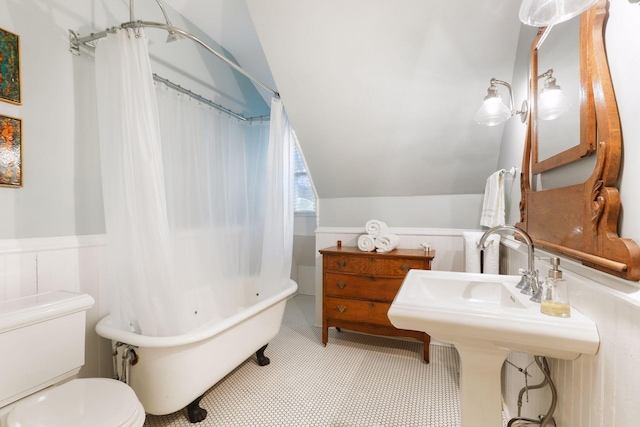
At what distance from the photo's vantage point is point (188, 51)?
96.3 inches

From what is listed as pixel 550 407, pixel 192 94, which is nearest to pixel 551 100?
pixel 550 407

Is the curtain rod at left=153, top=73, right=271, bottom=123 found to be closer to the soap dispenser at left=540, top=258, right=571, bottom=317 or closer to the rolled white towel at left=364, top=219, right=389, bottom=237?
the rolled white towel at left=364, top=219, right=389, bottom=237

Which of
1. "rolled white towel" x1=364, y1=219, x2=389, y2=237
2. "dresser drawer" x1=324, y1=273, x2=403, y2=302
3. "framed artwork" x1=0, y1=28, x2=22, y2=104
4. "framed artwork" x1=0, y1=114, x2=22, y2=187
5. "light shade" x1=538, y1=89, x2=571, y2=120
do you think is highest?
"framed artwork" x1=0, y1=28, x2=22, y2=104

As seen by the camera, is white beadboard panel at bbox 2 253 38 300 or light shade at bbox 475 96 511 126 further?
light shade at bbox 475 96 511 126

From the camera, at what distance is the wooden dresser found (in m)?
2.33

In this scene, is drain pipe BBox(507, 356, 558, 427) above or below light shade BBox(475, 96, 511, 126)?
below

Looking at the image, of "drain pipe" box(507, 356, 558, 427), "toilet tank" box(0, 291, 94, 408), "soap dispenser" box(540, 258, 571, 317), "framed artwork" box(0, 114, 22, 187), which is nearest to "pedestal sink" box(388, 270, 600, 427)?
"soap dispenser" box(540, 258, 571, 317)

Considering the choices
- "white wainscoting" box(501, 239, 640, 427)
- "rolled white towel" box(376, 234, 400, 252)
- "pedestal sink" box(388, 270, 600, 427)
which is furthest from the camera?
"rolled white towel" box(376, 234, 400, 252)

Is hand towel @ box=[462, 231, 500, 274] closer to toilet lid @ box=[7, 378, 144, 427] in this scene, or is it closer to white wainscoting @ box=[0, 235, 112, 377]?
toilet lid @ box=[7, 378, 144, 427]

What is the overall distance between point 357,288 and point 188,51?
2385 mm

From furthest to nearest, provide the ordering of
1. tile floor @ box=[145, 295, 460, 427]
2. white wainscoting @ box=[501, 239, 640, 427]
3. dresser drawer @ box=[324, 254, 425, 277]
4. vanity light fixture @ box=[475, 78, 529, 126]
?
dresser drawer @ box=[324, 254, 425, 277] < tile floor @ box=[145, 295, 460, 427] < vanity light fixture @ box=[475, 78, 529, 126] < white wainscoting @ box=[501, 239, 640, 427]

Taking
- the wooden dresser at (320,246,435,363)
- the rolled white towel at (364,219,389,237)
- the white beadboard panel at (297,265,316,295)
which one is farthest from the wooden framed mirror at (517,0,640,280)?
the white beadboard panel at (297,265,316,295)

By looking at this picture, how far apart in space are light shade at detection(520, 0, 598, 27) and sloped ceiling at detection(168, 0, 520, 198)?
115cm

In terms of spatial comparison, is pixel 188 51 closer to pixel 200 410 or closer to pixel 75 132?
pixel 75 132
